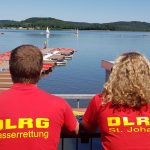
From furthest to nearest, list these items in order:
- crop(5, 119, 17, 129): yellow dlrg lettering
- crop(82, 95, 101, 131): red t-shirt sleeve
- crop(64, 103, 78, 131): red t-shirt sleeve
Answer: crop(82, 95, 101, 131): red t-shirt sleeve
crop(64, 103, 78, 131): red t-shirt sleeve
crop(5, 119, 17, 129): yellow dlrg lettering

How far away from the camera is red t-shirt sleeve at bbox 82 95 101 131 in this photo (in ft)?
13.4

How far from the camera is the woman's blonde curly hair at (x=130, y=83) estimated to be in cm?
391

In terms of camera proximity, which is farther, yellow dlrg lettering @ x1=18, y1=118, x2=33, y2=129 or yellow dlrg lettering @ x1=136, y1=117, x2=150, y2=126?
yellow dlrg lettering @ x1=136, y1=117, x2=150, y2=126

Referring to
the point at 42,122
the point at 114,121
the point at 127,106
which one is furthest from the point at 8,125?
the point at 127,106

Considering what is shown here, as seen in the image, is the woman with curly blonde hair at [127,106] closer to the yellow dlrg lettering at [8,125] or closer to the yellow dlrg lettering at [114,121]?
the yellow dlrg lettering at [114,121]

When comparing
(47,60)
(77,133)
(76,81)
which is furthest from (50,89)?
(77,133)

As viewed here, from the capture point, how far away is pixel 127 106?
13.1ft

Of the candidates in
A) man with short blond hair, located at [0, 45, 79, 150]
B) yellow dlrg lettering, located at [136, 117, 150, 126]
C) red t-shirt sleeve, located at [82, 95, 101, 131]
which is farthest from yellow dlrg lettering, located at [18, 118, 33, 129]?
yellow dlrg lettering, located at [136, 117, 150, 126]

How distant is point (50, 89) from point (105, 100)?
38.1 m

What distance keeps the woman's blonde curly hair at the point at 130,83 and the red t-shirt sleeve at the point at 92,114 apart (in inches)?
4.0

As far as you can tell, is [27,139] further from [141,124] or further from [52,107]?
[141,124]

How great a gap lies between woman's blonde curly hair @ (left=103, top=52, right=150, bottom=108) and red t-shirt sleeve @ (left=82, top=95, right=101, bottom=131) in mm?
101

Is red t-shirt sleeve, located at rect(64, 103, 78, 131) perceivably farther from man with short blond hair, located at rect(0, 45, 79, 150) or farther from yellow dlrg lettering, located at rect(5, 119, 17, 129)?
yellow dlrg lettering, located at rect(5, 119, 17, 129)

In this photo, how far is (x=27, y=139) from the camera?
3734mm
